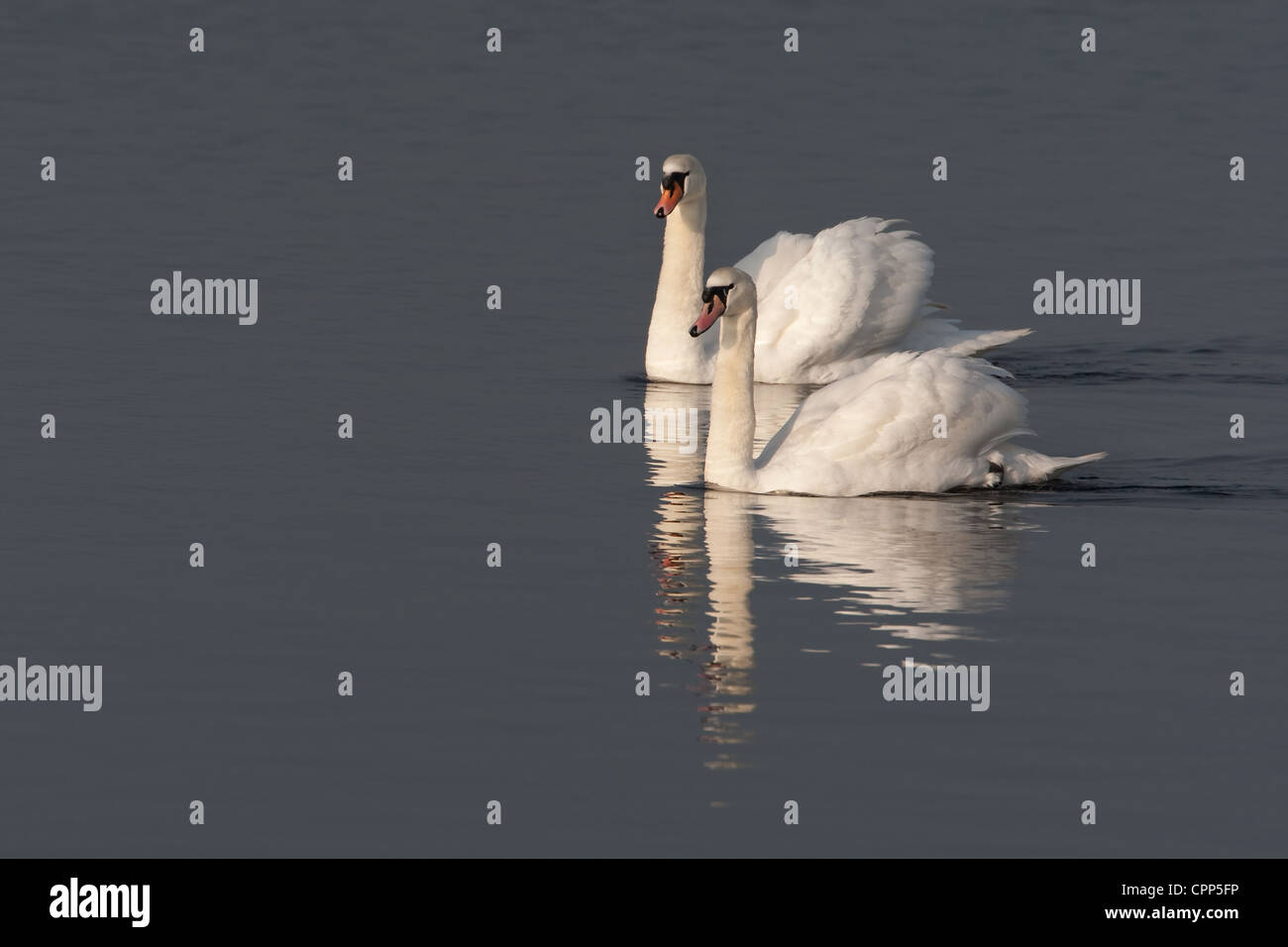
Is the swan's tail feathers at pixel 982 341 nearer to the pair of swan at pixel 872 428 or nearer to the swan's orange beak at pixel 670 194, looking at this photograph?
the swan's orange beak at pixel 670 194

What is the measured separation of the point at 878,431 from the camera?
17.3 meters

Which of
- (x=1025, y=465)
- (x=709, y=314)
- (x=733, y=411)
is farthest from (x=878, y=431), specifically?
(x=709, y=314)

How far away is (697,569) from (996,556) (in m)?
1.93

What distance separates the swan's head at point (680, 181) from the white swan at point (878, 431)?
5180 mm

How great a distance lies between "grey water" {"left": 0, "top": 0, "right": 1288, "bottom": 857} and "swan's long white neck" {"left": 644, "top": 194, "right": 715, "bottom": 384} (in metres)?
0.54

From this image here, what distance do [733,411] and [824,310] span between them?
16.1 feet

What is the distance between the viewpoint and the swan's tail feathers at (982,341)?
2261cm

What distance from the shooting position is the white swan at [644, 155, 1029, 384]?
74.3ft

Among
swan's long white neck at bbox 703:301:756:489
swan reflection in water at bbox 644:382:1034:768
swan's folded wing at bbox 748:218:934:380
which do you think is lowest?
swan reflection in water at bbox 644:382:1034:768

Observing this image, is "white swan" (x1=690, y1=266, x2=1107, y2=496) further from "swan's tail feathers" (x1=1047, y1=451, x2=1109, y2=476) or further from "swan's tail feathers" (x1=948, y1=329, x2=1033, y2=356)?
"swan's tail feathers" (x1=948, y1=329, x2=1033, y2=356)

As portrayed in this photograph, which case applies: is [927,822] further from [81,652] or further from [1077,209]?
[1077,209]

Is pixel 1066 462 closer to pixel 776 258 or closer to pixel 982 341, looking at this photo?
pixel 982 341

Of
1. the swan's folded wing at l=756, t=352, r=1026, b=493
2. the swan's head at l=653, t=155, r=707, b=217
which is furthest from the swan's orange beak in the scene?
the swan's folded wing at l=756, t=352, r=1026, b=493

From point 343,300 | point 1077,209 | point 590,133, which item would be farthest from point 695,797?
point 590,133
